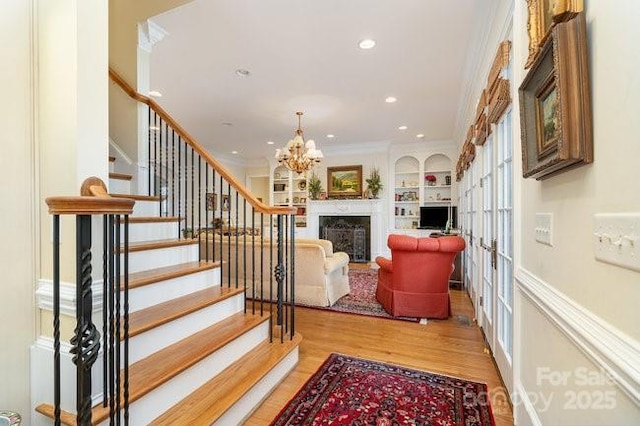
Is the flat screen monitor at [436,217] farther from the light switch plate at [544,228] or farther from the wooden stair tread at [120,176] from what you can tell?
the wooden stair tread at [120,176]

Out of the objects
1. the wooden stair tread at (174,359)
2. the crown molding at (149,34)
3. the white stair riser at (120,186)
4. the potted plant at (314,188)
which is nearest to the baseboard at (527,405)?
the wooden stair tread at (174,359)

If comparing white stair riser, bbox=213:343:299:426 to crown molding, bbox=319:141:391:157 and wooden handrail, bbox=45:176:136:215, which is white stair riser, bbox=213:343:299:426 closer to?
wooden handrail, bbox=45:176:136:215

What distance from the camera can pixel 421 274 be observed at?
341 centimetres

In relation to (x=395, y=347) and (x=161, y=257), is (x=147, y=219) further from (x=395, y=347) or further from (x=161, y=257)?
(x=395, y=347)

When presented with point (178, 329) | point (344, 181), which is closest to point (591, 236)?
point (178, 329)

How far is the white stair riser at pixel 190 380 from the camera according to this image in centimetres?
148

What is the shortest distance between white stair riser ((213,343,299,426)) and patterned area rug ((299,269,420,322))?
4.74 feet

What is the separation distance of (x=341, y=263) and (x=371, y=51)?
2.59 meters

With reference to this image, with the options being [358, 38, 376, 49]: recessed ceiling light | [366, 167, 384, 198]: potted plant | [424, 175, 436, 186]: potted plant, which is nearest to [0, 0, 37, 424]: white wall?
[358, 38, 376, 49]: recessed ceiling light

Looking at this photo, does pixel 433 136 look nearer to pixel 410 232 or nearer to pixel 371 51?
pixel 410 232

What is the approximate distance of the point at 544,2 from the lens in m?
1.10

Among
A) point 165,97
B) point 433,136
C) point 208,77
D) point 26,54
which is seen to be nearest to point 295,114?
point 208,77

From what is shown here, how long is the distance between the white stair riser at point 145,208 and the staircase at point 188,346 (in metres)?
0.22

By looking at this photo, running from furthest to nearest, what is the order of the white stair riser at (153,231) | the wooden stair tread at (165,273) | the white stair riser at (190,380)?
the white stair riser at (153,231) < the wooden stair tread at (165,273) < the white stair riser at (190,380)
